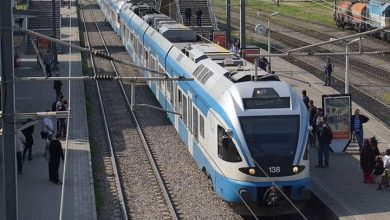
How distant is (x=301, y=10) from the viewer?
282 ft

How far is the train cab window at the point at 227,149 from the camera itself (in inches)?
629

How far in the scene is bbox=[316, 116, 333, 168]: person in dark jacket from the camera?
19.8 metres

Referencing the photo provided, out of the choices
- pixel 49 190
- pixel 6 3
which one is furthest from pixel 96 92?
pixel 6 3

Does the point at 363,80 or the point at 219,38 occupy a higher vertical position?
the point at 219,38

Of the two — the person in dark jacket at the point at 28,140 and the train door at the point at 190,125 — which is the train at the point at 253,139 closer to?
the train door at the point at 190,125

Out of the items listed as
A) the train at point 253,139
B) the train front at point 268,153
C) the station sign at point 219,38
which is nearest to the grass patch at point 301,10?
the station sign at point 219,38

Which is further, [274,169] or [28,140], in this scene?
[28,140]

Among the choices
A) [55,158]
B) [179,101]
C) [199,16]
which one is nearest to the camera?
[55,158]

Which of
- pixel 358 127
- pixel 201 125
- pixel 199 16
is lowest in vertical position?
pixel 358 127

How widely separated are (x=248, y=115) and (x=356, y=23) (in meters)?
47.5

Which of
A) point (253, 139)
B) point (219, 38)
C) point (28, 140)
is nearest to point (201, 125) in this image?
point (253, 139)

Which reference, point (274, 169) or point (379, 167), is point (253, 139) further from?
point (379, 167)

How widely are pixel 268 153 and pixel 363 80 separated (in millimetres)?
23024

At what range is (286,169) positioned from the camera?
623 inches
